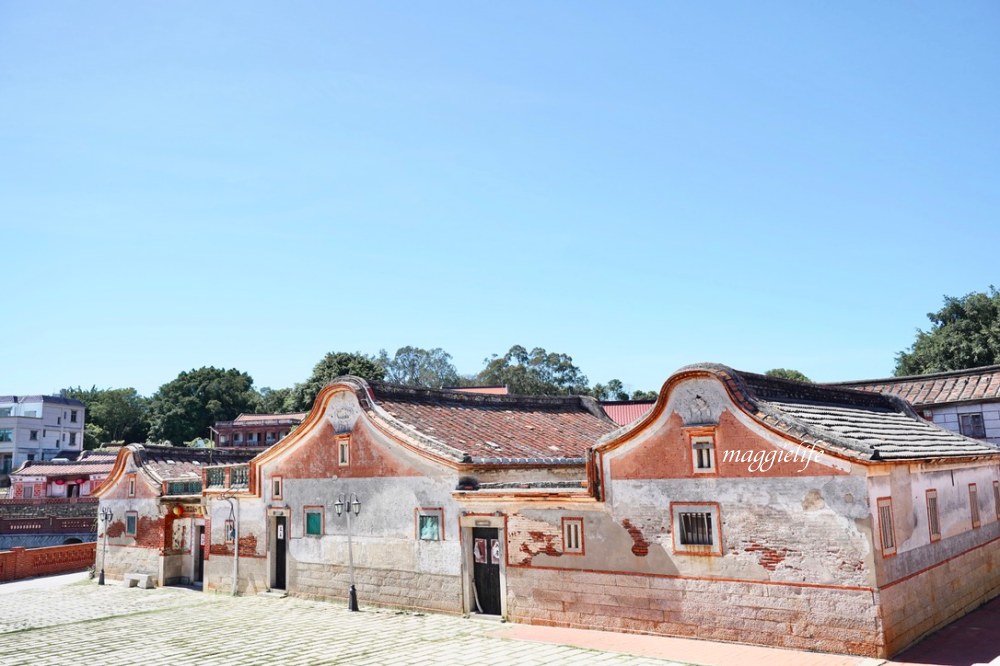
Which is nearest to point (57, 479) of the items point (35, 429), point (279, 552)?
point (35, 429)

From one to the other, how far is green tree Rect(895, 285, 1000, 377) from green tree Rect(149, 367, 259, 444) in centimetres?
6124

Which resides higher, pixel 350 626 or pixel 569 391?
pixel 569 391

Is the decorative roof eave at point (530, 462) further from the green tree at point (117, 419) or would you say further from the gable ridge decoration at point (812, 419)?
the green tree at point (117, 419)

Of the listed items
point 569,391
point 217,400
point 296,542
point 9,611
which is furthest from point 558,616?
point 217,400

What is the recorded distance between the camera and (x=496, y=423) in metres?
22.0

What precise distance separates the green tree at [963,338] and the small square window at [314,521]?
3434 cm

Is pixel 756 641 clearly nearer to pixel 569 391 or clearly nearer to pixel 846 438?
pixel 846 438

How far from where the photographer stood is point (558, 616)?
15281 mm

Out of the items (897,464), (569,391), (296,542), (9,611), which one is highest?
(569,391)

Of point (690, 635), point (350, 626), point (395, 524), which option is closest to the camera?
point (690, 635)

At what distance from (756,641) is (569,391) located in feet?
187

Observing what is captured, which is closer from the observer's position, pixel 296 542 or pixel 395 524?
pixel 395 524

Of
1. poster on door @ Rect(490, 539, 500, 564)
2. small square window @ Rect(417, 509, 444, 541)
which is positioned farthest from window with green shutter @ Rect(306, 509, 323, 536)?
poster on door @ Rect(490, 539, 500, 564)

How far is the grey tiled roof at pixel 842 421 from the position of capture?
12.5m
